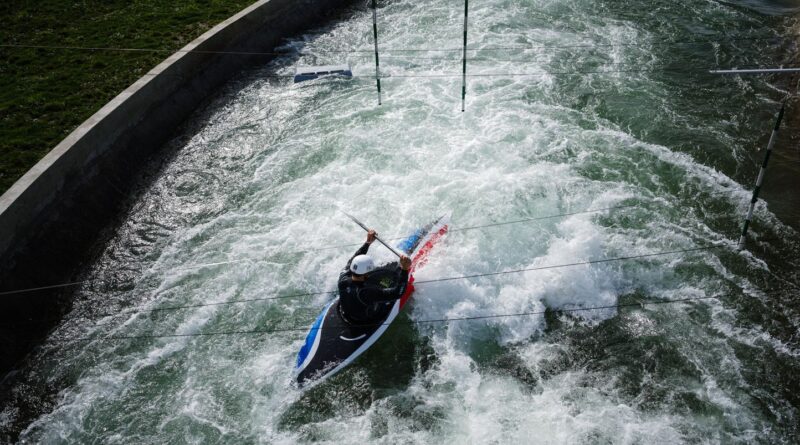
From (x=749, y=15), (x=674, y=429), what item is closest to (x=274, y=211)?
(x=674, y=429)

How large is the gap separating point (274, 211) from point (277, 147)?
6.79 feet

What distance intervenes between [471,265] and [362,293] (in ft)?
6.79

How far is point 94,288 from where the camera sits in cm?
824

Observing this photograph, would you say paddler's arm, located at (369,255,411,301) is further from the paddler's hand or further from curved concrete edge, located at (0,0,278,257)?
curved concrete edge, located at (0,0,278,257)

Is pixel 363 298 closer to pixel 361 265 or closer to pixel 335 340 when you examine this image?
pixel 361 265

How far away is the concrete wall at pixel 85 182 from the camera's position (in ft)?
Answer: 25.0

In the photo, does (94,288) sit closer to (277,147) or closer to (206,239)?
(206,239)

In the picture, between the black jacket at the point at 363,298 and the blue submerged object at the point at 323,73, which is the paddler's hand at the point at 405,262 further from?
the blue submerged object at the point at 323,73

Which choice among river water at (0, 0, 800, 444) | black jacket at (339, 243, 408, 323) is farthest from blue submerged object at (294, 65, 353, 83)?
black jacket at (339, 243, 408, 323)

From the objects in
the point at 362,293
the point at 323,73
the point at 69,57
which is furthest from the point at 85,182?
→ the point at 323,73

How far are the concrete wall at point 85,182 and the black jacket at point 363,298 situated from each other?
14.5 feet

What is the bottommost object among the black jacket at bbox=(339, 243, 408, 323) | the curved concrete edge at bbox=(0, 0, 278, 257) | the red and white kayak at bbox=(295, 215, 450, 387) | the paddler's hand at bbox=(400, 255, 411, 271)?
the red and white kayak at bbox=(295, 215, 450, 387)

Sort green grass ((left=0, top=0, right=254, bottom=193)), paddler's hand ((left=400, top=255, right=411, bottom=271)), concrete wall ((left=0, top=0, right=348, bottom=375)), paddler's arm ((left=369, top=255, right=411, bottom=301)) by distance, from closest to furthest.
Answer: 1. paddler's arm ((left=369, top=255, right=411, bottom=301))
2. paddler's hand ((left=400, top=255, right=411, bottom=271))
3. concrete wall ((left=0, top=0, right=348, bottom=375))
4. green grass ((left=0, top=0, right=254, bottom=193))

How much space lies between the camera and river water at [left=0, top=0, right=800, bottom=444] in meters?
6.50
